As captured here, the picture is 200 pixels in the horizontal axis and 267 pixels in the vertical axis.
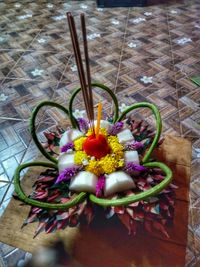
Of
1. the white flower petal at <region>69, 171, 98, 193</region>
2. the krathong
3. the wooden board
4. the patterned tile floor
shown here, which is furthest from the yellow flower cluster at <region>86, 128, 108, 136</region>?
the patterned tile floor

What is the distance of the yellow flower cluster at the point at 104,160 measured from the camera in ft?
2.41

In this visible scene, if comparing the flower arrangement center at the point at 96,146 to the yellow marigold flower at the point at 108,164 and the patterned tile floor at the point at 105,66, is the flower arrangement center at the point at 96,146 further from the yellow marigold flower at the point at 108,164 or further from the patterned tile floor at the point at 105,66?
the patterned tile floor at the point at 105,66

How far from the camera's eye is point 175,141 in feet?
3.03

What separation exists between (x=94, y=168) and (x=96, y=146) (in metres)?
0.06

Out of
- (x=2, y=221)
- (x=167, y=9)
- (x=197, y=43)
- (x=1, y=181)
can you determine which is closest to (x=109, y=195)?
(x=2, y=221)

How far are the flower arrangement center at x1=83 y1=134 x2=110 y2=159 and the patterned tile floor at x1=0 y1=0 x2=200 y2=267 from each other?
21.9 inches

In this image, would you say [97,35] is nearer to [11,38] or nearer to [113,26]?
[113,26]

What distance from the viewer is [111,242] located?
2.21 ft

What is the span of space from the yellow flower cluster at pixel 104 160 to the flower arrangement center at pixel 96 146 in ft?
0.04

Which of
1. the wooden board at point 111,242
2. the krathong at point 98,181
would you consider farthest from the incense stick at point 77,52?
the wooden board at point 111,242

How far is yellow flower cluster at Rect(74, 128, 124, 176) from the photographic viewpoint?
Answer: 734 mm

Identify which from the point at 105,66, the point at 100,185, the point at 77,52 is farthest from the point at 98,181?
the point at 105,66

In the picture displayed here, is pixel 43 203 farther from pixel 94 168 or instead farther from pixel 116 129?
pixel 116 129

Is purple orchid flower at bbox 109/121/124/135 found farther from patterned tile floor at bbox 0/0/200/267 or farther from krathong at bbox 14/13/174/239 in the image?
patterned tile floor at bbox 0/0/200/267
